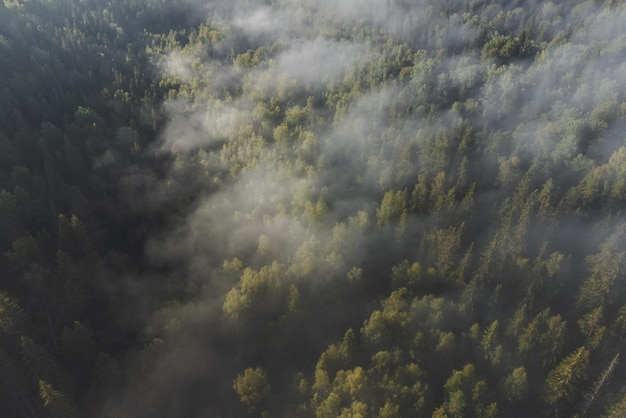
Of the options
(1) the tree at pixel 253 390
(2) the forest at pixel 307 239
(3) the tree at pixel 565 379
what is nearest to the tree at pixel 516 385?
(2) the forest at pixel 307 239

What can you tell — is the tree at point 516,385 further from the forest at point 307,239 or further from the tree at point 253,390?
the tree at point 253,390

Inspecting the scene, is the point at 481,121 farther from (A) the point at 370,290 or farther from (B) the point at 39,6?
(B) the point at 39,6

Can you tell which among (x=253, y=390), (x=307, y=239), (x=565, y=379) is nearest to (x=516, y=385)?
(x=565, y=379)

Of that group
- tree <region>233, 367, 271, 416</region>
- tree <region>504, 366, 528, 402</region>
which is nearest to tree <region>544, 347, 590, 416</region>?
tree <region>504, 366, 528, 402</region>

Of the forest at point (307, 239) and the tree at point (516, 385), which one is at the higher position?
the forest at point (307, 239)

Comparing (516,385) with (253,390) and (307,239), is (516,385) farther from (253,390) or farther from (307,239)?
(307,239)

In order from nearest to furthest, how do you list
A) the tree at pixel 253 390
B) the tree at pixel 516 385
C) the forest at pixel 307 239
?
1. the tree at pixel 516 385
2. the tree at pixel 253 390
3. the forest at pixel 307 239

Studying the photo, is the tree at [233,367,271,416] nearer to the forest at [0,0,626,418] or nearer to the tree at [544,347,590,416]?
the forest at [0,0,626,418]

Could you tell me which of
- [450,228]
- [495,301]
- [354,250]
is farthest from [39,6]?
[495,301]

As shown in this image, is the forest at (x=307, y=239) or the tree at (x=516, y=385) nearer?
the tree at (x=516, y=385)
